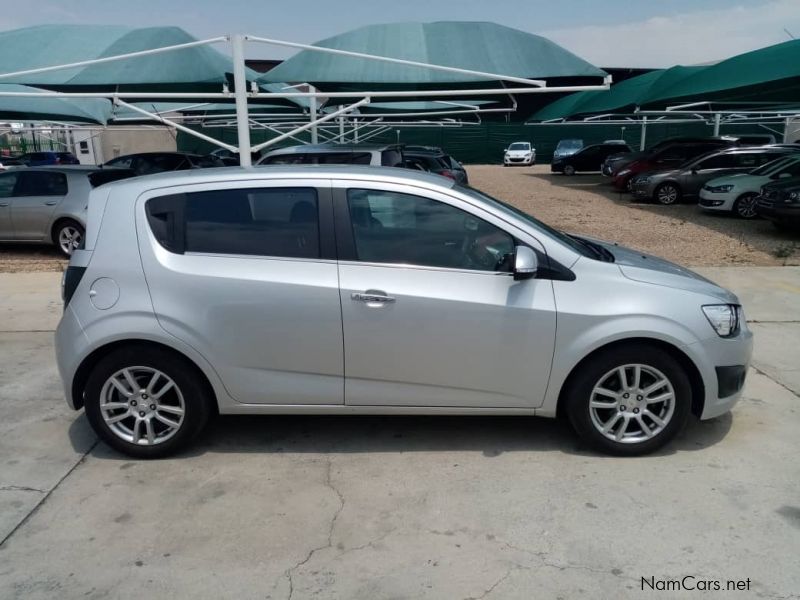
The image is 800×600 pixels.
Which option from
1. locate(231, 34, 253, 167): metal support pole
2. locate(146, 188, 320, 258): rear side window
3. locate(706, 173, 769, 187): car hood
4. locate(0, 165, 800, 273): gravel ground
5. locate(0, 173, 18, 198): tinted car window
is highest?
locate(231, 34, 253, 167): metal support pole

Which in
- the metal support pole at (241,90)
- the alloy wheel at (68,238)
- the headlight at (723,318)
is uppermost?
the metal support pole at (241,90)

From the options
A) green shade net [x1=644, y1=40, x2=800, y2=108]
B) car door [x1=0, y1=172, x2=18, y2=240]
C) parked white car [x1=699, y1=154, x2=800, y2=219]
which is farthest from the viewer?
parked white car [x1=699, y1=154, x2=800, y2=219]

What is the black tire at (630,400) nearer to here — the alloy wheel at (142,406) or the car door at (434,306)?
the car door at (434,306)

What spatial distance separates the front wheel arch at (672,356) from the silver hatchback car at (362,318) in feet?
0.04

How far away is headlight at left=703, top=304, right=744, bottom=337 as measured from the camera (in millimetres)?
3805

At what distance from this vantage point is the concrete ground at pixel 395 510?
2.87m

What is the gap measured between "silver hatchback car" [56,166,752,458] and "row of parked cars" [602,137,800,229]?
998 cm

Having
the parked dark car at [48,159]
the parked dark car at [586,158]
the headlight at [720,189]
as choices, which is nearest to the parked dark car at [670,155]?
the headlight at [720,189]

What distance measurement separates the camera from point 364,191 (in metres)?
3.86

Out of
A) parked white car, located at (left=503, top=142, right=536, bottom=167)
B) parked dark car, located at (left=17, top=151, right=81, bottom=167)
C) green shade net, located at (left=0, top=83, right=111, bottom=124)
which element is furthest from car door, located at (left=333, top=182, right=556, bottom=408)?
parked white car, located at (left=503, top=142, right=536, bottom=167)

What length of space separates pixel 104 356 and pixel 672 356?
10.9 feet

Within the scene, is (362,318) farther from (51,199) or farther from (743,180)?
(743,180)

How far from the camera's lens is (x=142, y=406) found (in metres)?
3.89

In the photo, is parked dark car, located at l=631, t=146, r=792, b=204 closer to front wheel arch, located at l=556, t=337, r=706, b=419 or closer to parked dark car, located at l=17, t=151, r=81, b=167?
front wheel arch, located at l=556, t=337, r=706, b=419
